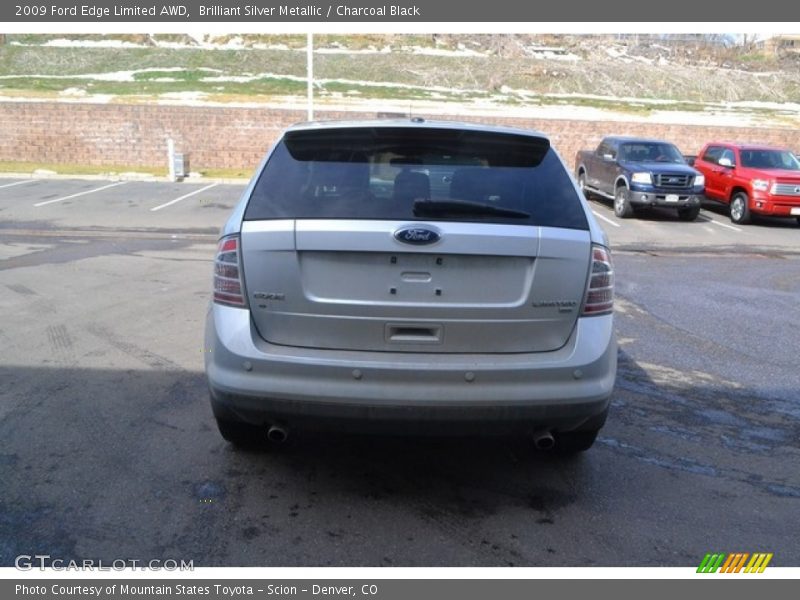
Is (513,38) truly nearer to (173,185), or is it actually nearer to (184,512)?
(173,185)

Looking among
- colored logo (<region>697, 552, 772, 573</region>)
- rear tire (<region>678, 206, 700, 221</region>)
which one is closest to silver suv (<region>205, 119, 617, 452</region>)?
colored logo (<region>697, 552, 772, 573</region>)

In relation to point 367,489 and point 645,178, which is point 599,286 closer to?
point 367,489

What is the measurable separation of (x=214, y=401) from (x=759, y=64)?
65.6 metres

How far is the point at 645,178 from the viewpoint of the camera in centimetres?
1630

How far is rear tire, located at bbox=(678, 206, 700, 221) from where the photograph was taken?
54.1 ft

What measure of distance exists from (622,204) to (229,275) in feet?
48.3

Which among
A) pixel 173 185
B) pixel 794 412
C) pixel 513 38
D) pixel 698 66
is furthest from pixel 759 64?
pixel 794 412

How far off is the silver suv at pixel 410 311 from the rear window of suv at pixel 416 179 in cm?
1

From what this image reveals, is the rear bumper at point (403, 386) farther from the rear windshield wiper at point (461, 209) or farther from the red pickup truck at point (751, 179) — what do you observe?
the red pickup truck at point (751, 179)

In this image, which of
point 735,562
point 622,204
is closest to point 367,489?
point 735,562

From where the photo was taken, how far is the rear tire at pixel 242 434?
3.99 meters

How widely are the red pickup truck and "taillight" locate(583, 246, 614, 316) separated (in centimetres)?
1408

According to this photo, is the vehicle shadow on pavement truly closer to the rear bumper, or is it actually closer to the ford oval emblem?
the rear bumper

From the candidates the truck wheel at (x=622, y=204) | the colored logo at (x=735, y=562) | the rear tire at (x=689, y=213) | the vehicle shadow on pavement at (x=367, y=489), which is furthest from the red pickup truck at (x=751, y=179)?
the colored logo at (x=735, y=562)
